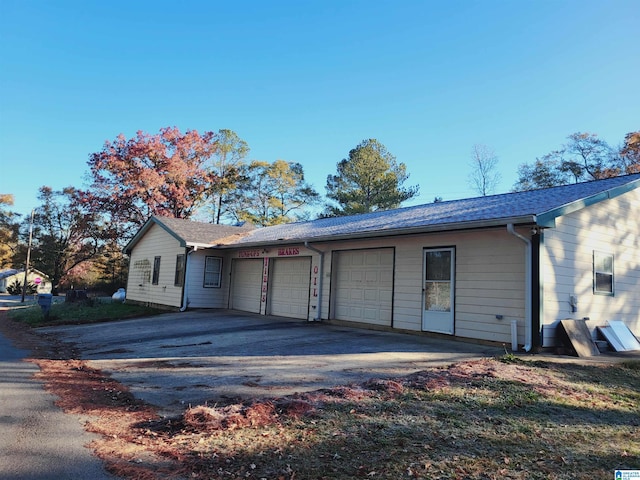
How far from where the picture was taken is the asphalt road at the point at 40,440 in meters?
3.04

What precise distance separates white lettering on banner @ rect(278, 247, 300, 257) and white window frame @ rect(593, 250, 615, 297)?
8.34 meters

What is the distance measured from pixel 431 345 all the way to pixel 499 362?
2.02 meters

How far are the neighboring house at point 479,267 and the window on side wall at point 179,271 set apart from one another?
373cm

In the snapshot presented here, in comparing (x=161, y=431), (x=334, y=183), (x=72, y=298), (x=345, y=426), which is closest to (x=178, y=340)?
(x=161, y=431)

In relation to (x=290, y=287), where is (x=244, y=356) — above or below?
below

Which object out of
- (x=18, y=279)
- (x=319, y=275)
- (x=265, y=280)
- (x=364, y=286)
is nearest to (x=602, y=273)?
(x=364, y=286)

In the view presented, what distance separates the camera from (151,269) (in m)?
20.1

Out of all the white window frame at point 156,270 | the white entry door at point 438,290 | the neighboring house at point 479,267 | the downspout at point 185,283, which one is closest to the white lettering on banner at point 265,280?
the neighboring house at point 479,267

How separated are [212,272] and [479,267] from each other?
11.5m

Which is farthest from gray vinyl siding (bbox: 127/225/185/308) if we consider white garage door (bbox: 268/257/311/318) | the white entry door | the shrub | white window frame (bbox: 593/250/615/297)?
the shrub

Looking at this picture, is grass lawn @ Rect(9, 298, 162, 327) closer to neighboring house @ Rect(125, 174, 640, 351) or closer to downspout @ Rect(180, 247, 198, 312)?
downspout @ Rect(180, 247, 198, 312)

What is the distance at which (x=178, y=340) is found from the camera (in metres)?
9.99

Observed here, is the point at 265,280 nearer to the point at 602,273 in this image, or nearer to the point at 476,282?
the point at 476,282

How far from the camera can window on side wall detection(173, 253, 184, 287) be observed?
17.3 metres
